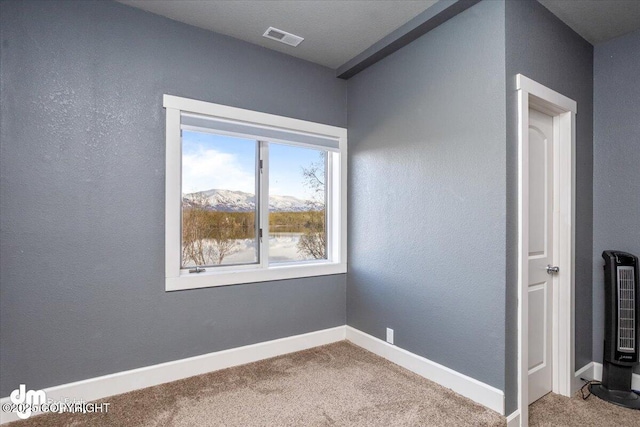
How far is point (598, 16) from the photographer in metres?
2.23

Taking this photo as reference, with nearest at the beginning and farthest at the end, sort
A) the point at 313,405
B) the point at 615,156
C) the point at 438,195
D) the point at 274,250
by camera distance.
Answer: the point at 313,405 → the point at 438,195 → the point at 615,156 → the point at 274,250

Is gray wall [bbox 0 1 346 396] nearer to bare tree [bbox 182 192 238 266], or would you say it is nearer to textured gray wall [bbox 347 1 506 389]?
bare tree [bbox 182 192 238 266]

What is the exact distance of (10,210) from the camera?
193cm

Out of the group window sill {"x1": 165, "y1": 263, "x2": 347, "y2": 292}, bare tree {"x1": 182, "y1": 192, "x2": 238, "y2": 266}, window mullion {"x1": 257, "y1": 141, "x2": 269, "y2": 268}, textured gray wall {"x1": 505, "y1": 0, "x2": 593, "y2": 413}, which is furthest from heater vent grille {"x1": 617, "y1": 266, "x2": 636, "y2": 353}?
bare tree {"x1": 182, "y1": 192, "x2": 238, "y2": 266}

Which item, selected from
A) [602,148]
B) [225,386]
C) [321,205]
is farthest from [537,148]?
[225,386]

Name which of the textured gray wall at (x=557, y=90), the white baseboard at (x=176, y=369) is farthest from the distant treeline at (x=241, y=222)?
the textured gray wall at (x=557, y=90)

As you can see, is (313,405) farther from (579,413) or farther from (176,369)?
(579,413)

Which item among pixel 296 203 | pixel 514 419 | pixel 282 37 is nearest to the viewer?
pixel 514 419

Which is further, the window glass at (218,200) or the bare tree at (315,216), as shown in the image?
the bare tree at (315,216)

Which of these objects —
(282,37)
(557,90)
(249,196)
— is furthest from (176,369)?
(557,90)

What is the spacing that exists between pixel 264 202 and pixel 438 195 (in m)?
1.48

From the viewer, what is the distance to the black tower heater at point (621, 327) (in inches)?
87.7

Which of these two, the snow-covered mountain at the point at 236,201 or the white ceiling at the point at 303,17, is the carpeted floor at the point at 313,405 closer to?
the snow-covered mountain at the point at 236,201

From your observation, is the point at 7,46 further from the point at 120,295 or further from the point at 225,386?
the point at 225,386
